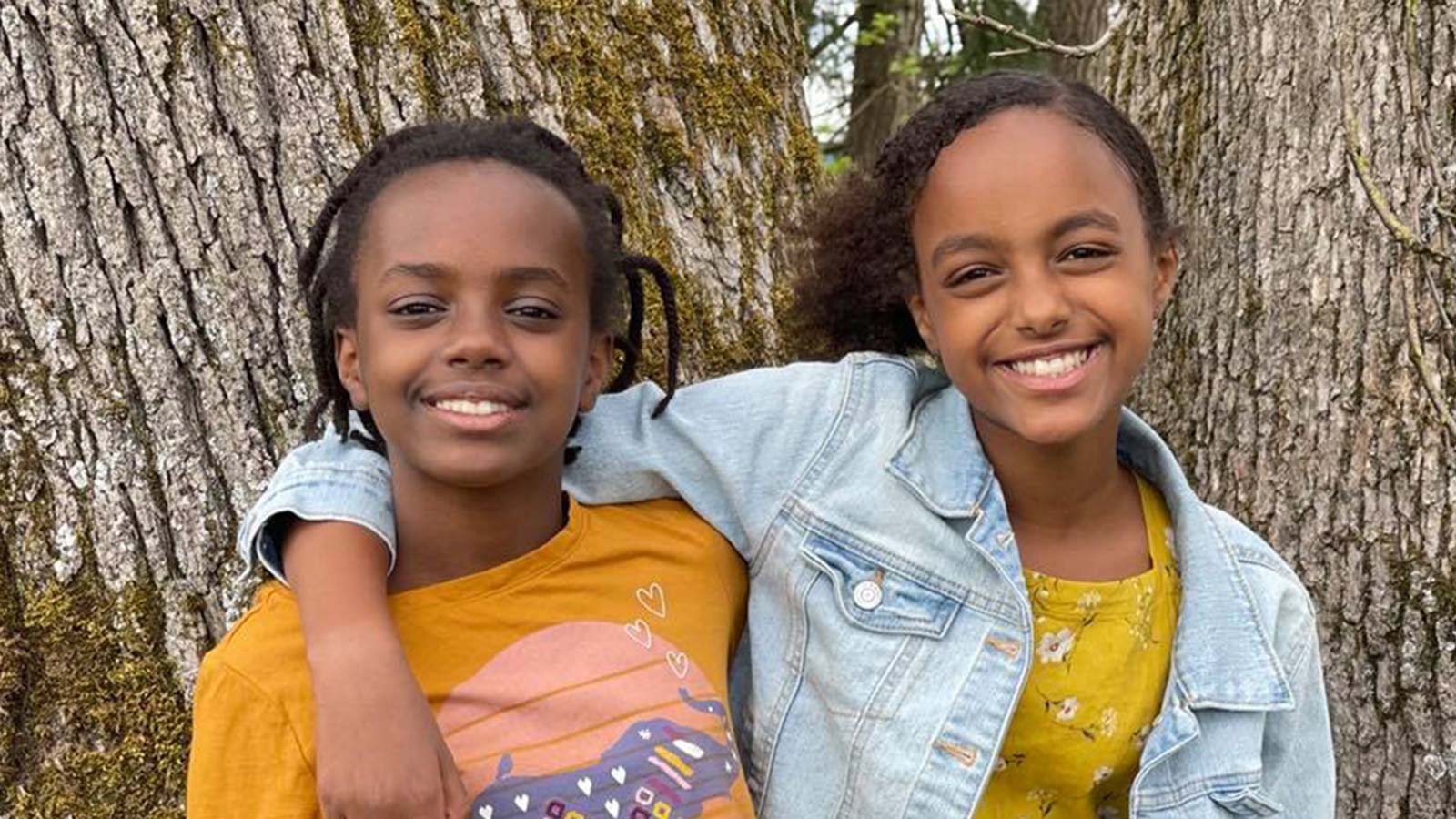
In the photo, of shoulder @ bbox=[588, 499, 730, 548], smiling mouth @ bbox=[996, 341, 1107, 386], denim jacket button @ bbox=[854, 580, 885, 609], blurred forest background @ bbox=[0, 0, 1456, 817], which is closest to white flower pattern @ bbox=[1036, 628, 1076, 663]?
denim jacket button @ bbox=[854, 580, 885, 609]

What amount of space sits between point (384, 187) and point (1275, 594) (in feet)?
4.80

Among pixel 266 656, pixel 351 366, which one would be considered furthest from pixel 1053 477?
pixel 266 656

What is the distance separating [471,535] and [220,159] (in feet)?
2.30

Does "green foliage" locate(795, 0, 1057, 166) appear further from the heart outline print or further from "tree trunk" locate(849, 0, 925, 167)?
the heart outline print

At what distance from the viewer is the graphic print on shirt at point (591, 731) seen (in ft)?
6.37

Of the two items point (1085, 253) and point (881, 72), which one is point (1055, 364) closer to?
point (1085, 253)

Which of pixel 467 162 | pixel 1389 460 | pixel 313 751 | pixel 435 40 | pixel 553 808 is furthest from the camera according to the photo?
pixel 1389 460

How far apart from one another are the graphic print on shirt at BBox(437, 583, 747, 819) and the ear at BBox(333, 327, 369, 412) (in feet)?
1.34

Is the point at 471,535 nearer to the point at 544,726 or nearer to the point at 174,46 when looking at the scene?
the point at 544,726

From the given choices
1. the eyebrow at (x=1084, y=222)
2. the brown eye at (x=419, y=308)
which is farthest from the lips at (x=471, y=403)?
the eyebrow at (x=1084, y=222)

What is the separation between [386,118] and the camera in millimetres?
2393

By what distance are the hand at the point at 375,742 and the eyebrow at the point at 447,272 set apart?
48 centimetres

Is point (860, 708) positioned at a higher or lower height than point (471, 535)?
lower

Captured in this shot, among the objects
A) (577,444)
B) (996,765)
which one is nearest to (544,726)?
(577,444)
